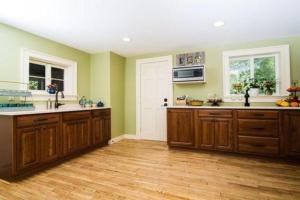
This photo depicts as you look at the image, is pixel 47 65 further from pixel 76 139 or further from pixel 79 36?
pixel 76 139

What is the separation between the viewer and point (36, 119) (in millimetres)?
2318

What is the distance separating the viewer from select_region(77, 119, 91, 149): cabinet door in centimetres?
306

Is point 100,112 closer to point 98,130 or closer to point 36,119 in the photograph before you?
point 98,130

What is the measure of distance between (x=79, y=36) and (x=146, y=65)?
1803 millimetres

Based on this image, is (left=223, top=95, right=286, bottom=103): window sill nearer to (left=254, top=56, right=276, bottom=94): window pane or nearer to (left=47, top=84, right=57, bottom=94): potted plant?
(left=254, top=56, right=276, bottom=94): window pane

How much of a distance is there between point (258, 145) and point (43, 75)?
4.25m

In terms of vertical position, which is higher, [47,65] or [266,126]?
[47,65]

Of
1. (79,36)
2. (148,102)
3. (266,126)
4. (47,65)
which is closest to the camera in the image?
(266,126)

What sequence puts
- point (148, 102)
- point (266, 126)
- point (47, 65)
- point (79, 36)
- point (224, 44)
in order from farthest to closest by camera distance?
point (148, 102), point (224, 44), point (47, 65), point (79, 36), point (266, 126)

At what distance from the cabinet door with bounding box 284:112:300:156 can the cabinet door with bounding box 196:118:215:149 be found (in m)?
1.13

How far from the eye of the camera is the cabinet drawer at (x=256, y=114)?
9.15ft

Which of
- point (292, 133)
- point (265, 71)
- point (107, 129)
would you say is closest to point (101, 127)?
point (107, 129)

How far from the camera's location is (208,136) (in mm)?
3201

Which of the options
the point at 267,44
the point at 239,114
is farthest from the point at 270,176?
the point at 267,44
